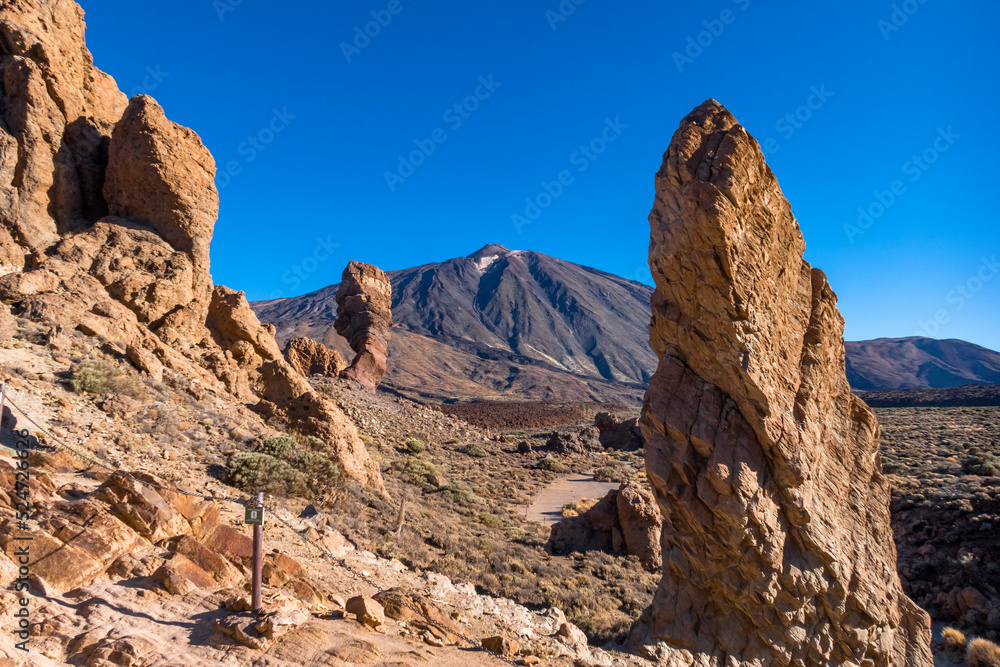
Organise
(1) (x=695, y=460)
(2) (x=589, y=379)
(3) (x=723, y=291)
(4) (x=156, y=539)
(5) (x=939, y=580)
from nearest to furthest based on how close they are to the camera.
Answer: (4) (x=156, y=539) < (3) (x=723, y=291) < (1) (x=695, y=460) < (5) (x=939, y=580) < (2) (x=589, y=379)

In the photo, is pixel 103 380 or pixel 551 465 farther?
pixel 551 465

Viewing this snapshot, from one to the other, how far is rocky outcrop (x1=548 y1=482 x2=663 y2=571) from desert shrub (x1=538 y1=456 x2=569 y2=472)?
531 inches

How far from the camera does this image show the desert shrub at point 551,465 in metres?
28.1

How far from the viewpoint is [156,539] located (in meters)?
5.30

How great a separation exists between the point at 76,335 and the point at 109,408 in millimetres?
2716

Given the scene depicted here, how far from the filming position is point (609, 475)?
1054 inches

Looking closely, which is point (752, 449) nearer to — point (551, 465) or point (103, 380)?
point (103, 380)

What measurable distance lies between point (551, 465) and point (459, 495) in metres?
11.1

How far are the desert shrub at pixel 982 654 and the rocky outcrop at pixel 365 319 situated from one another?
32.0 m

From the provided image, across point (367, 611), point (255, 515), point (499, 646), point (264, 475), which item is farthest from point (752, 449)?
point (264, 475)

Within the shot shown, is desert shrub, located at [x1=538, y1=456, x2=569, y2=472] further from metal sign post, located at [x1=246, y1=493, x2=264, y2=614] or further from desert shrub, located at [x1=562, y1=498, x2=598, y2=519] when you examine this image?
metal sign post, located at [x1=246, y1=493, x2=264, y2=614]

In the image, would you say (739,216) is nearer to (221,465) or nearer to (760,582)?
Result: (760,582)

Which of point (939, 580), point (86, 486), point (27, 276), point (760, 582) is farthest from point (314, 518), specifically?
point (939, 580)

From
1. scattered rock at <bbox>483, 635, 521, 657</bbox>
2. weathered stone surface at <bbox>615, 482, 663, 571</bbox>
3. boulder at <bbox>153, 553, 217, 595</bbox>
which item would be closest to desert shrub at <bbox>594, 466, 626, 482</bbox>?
weathered stone surface at <bbox>615, 482, 663, 571</bbox>
